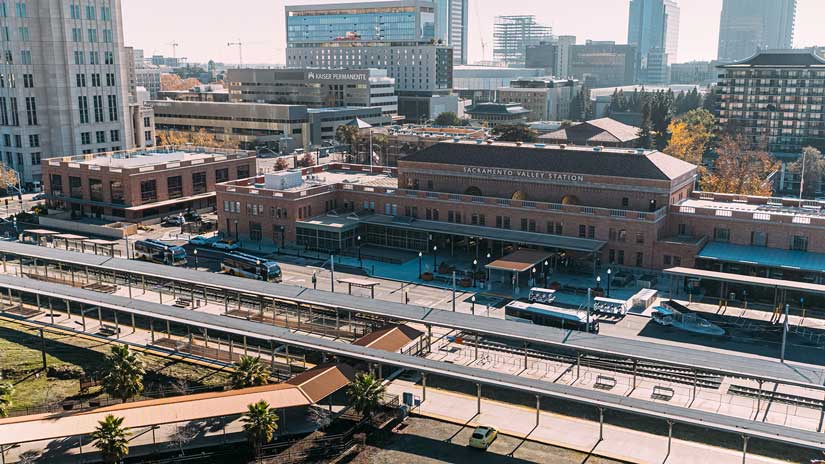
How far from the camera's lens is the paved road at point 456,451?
44531mm

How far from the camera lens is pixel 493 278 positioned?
269 ft

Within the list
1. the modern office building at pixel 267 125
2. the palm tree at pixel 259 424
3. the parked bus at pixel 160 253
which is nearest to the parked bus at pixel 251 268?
the parked bus at pixel 160 253

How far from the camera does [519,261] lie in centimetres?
8112

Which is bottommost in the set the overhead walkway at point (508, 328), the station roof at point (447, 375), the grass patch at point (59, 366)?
the grass patch at point (59, 366)

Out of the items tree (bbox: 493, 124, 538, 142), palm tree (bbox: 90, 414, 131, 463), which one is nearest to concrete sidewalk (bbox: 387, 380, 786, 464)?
palm tree (bbox: 90, 414, 131, 463)

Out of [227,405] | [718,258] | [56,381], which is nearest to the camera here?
[227,405]

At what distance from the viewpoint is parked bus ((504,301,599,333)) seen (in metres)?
65.4

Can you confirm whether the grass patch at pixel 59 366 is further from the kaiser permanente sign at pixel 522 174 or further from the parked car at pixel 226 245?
the kaiser permanente sign at pixel 522 174

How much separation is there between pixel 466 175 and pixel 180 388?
52.3 m

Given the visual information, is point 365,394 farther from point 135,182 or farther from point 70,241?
point 135,182

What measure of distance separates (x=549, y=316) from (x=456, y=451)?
23166 mm

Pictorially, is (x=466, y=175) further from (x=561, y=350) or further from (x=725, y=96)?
(x=725, y=96)

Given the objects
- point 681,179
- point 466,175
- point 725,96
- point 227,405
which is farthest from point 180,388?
point 725,96

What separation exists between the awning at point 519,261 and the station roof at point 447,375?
73.8 feet
